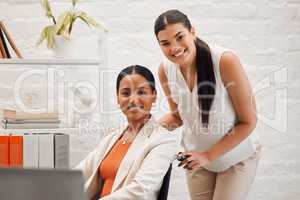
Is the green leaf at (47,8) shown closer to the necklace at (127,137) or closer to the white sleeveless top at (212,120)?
the white sleeveless top at (212,120)

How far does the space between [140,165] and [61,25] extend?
1.01 metres

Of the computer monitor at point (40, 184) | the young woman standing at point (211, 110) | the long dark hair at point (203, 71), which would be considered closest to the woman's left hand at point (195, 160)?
the young woman standing at point (211, 110)

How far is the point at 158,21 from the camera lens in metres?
2.92

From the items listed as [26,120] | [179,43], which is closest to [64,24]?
[26,120]

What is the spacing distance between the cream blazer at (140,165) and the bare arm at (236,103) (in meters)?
0.44

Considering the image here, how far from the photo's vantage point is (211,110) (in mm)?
2750

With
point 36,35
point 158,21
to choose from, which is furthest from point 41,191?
point 36,35

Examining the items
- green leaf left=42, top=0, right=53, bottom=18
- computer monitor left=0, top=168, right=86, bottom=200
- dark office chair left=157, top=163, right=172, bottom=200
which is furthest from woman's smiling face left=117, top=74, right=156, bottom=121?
computer monitor left=0, top=168, right=86, bottom=200

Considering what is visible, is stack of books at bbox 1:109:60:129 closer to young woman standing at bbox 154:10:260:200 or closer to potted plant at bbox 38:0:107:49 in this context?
potted plant at bbox 38:0:107:49

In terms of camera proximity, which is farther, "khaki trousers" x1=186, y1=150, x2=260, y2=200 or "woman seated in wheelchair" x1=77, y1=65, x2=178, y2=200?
"khaki trousers" x1=186, y1=150, x2=260, y2=200

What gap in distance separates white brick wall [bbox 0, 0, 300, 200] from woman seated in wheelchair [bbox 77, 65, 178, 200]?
1.65ft

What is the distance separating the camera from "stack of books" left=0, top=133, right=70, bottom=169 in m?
2.77

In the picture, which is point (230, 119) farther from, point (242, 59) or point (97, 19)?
point (97, 19)

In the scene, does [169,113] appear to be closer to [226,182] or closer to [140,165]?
[226,182]
